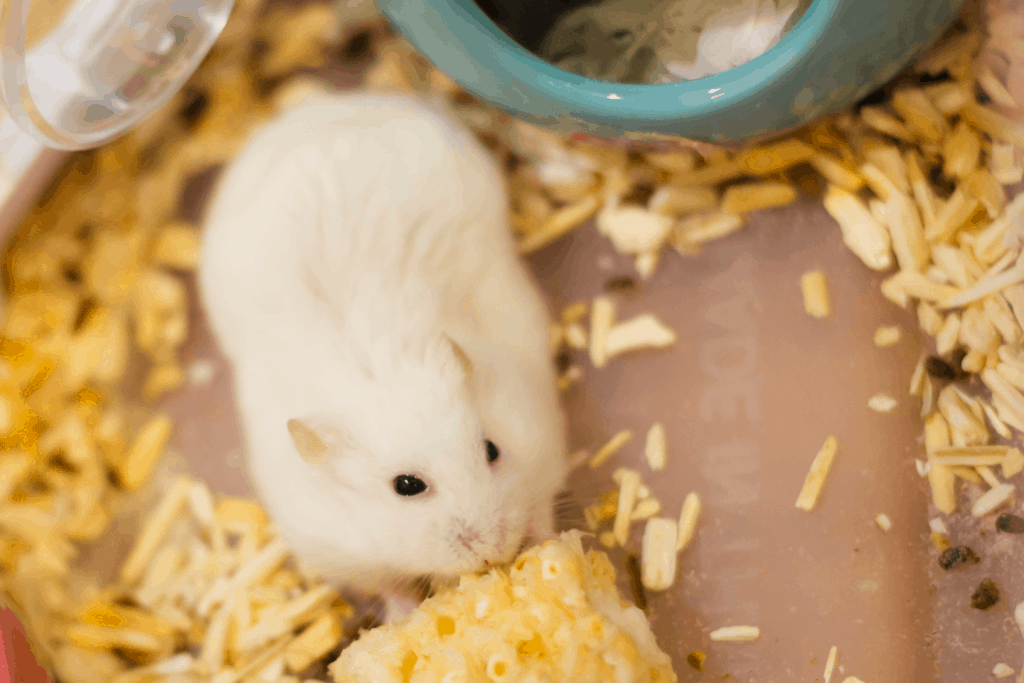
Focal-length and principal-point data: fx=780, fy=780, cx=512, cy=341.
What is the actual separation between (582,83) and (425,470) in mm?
660

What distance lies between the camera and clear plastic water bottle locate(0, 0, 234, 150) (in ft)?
4.53

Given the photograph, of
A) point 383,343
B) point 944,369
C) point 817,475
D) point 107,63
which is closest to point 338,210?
point 383,343

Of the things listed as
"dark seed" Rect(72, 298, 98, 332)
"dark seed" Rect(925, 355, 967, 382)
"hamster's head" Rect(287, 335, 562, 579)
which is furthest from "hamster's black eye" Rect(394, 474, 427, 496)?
"dark seed" Rect(72, 298, 98, 332)

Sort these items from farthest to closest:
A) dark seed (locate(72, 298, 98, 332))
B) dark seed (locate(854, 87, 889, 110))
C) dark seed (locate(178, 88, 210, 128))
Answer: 1. dark seed (locate(178, 88, 210, 128))
2. dark seed (locate(72, 298, 98, 332))
3. dark seed (locate(854, 87, 889, 110))

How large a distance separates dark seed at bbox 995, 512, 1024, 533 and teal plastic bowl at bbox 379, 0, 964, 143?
729mm

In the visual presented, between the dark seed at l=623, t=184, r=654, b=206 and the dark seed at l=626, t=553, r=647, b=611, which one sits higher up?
the dark seed at l=623, t=184, r=654, b=206

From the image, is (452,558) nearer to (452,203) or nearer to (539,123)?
(452,203)

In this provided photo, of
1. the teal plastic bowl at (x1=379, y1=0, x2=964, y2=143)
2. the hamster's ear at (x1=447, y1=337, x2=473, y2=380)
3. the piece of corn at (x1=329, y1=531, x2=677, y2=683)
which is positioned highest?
the teal plastic bowl at (x1=379, y1=0, x2=964, y2=143)

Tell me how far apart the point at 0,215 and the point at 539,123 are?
1.22m

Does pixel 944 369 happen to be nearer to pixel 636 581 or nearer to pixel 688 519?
pixel 688 519

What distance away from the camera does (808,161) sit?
5.11 ft

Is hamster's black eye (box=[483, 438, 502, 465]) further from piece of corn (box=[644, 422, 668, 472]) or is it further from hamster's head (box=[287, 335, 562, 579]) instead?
piece of corn (box=[644, 422, 668, 472])

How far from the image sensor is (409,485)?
116 cm

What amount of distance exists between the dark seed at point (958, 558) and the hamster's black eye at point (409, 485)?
86cm
